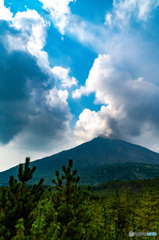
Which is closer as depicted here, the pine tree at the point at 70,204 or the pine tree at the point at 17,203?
the pine tree at the point at 17,203

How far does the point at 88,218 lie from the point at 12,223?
4962 mm

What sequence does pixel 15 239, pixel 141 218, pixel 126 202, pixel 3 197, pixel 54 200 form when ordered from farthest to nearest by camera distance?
pixel 126 202 < pixel 141 218 < pixel 54 200 < pixel 3 197 < pixel 15 239

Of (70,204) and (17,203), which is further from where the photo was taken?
(70,204)

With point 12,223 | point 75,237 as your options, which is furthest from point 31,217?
point 75,237

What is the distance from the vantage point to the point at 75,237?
31.1ft

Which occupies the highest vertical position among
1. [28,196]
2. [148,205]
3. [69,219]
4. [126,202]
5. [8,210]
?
[28,196]

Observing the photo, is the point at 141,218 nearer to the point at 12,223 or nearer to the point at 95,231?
the point at 95,231

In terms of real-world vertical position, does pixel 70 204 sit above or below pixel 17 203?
below

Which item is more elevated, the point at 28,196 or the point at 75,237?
the point at 28,196

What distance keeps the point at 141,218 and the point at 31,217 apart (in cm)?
1815

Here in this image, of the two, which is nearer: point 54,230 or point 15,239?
point 15,239

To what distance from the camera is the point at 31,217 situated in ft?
29.6

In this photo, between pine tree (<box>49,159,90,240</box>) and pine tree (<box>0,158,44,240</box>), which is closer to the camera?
pine tree (<box>0,158,44,240</box>)

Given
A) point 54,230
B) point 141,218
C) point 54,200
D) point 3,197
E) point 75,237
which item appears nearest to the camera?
point 54,230
